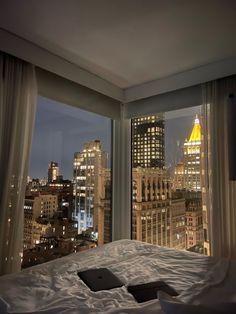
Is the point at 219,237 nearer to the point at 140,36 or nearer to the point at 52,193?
the point at 52,193

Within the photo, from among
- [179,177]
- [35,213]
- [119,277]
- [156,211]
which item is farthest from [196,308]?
[156,211]

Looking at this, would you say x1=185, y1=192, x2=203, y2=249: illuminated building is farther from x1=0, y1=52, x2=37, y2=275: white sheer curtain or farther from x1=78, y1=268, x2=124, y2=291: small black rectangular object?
x1=0, y1=52, x2=37, y2=275: white sheer curtain

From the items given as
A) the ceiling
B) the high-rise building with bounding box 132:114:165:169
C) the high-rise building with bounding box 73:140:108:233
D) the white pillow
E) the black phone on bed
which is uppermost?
the ceiling

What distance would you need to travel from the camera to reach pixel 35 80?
221 cm

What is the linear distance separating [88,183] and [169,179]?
1049mm

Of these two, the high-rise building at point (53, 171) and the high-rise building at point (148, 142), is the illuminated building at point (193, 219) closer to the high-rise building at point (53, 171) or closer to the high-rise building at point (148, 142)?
the high-rise building at point (148, 142)

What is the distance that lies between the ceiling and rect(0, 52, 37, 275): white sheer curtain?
37 centimetres

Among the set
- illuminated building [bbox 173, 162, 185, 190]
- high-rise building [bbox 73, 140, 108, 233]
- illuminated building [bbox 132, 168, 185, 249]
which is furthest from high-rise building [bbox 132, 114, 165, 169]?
high-rise building [bbox 73, 140, 108, 233]

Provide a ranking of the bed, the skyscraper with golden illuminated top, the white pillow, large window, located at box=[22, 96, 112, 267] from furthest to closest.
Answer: the skyscraper with golden illuminated top
large window, located at box=[22, 96, 112, 267]
the bed
the white pillow

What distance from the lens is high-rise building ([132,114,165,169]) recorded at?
127 inches

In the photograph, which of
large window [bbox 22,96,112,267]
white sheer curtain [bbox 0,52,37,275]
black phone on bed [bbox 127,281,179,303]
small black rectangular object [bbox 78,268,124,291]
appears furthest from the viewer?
large window [bbox 22,96,112,267]

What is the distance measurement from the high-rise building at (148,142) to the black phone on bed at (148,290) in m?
1.88

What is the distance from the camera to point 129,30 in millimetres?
1967

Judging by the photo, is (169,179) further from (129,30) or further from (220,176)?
(129,30)
